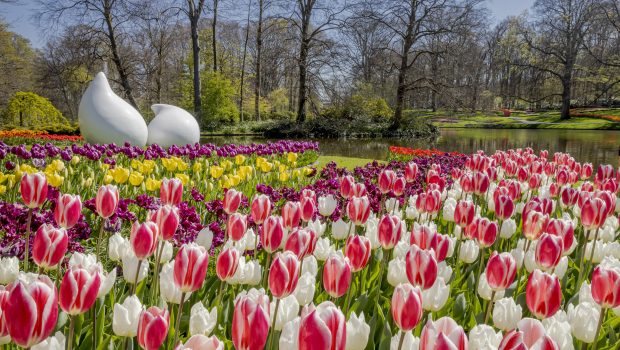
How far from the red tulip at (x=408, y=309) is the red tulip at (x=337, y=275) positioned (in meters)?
0.28

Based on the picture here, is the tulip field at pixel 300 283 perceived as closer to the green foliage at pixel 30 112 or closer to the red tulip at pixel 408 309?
the red tulip at pixel 408 309

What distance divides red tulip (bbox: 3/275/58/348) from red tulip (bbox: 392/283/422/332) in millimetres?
883

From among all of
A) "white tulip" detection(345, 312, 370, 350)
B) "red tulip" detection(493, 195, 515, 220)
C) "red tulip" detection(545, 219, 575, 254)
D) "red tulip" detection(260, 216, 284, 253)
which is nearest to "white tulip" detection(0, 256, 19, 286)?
"red tulip" detection(260, 216, 284, 253)

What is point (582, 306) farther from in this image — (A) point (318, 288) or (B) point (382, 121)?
(B) point (382, 121)

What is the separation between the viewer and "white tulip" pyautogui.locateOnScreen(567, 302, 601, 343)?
5.31ft

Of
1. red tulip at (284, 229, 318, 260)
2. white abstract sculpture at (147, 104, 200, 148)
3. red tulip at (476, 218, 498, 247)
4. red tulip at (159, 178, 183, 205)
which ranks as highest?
white abstract sculpture at (147, 104, 200, 148)

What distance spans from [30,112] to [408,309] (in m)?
31.3

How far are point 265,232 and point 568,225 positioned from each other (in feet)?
4.77

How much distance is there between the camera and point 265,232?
2139 mm

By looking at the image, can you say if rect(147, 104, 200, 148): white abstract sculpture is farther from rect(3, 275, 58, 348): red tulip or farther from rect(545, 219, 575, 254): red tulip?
rect(3, 275, 58, 348): red tulip

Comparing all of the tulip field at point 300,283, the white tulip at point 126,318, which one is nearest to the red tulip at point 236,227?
the tulip field at point 300,283

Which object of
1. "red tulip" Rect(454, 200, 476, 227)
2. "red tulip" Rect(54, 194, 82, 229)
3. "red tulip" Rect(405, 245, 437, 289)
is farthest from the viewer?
"red tulip" Rect(454, 200, 476, 227)

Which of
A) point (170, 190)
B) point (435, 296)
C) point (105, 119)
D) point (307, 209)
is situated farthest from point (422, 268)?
point (105, 119)

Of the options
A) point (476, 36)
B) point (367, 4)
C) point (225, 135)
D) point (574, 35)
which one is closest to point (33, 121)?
point (225, 135)
